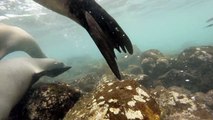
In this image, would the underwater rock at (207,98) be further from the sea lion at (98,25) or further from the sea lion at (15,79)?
the sea lion at (98,25)

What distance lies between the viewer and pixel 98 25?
2.82 m

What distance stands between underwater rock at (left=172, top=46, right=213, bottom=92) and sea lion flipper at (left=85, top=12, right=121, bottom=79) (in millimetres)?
6276

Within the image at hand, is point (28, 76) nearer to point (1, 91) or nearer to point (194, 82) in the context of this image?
point (1, 91)

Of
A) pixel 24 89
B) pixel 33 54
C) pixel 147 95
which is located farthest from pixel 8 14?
pixel 147 95

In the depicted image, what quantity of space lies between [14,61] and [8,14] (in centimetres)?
1796

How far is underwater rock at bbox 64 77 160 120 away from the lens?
323cm

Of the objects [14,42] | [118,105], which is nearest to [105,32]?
[118,105]

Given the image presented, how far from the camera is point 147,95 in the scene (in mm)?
3740

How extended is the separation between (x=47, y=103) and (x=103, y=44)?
215 centimetres

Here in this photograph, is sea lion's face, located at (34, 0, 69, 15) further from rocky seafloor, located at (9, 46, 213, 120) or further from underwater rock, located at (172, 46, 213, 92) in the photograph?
underwater rock, located at (172, 46, 213, 92)

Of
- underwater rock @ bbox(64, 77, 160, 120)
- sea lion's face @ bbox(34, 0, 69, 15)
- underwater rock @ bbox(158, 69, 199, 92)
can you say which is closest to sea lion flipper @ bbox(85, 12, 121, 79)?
sea lion's face @ bbox(34, 0, 69, 15)

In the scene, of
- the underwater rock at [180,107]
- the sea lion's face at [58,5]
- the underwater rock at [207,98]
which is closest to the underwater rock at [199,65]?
the underwater rock at [207,98]

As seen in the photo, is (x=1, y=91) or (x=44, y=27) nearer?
(x=1, y=91)

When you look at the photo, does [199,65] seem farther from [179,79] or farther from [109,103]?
[109,103]
